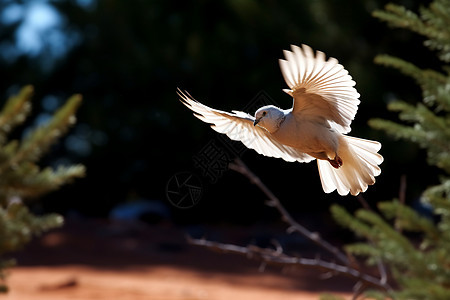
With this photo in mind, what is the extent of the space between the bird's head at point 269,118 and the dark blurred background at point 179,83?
6189 millimetres

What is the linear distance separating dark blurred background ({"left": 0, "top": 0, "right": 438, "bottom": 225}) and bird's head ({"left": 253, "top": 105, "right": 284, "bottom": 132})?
20.3 feet

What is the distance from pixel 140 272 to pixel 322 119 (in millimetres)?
5421

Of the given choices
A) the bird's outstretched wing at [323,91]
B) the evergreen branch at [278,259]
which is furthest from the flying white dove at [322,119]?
the evergreen branch at [278,259]

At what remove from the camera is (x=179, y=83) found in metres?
9.70

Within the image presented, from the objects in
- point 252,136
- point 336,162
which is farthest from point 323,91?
point 252,136

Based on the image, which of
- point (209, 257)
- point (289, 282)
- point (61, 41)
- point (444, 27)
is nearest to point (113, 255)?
point (209, 257)

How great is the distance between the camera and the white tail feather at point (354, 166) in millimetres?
2172

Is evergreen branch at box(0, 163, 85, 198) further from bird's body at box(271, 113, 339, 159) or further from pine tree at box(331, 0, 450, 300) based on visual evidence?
bird's body at box(271, 113, 339, 159)

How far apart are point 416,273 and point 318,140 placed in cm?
164

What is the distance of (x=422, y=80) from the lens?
127 inches

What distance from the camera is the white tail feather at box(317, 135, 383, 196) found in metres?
2.17

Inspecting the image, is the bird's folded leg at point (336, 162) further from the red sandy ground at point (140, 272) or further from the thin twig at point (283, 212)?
the red sandy ground at point (140, 272)

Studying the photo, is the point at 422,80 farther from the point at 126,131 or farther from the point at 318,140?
the point at 126,131

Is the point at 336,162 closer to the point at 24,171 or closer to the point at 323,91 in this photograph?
the point at 323,91
